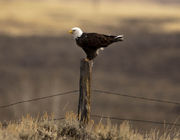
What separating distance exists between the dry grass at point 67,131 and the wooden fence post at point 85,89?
0.13 m

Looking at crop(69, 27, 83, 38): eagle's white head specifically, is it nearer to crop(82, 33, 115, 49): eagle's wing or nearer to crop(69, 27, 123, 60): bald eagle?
crop(69, 27, 123, 60): bald eagle

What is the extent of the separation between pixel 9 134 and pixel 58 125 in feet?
3.18

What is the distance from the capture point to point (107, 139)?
9766 millimetres

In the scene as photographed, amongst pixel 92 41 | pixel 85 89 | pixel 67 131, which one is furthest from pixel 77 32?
pixel 67 131

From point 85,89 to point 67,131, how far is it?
2.71 feet

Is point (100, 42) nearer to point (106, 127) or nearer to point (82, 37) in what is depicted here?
point (82, 37)

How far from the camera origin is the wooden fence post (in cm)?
990

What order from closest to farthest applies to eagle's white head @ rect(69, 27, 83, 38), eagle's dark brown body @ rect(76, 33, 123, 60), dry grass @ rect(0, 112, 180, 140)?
dry grass @ rect(0, 112, 180, 140)
eagle's dark brown body @ rect(76, 33, 123, 60)
eagle's white head @ rect(69, 27, 83, 38)

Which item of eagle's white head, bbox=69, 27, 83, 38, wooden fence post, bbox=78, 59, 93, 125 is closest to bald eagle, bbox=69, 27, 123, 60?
eagle's white head, bbox=69, 27, 83, 38

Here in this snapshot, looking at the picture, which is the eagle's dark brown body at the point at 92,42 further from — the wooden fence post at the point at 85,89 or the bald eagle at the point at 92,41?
the wooden fence post at the point at 85,89

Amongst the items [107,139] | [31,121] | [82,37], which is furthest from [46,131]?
[82,37]

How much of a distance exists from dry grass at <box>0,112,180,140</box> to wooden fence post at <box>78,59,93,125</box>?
0.13 meters

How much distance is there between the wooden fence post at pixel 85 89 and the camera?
9898 millimetres

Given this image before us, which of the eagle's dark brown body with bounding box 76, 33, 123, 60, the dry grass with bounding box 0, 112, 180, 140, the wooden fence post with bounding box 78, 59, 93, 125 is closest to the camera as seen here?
the dry grass with bounding box 0, 112, 180, 140
